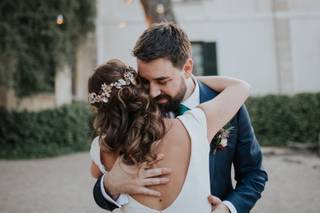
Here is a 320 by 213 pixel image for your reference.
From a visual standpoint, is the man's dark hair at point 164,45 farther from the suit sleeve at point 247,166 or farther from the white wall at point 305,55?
A: the white wall at point 305,55

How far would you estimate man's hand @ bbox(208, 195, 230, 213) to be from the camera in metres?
1.58

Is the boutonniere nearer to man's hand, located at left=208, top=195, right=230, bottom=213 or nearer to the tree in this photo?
man's hand, located at left=208, top=195, right=230, bottom=213

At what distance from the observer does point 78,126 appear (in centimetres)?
1064

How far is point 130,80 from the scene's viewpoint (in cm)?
171

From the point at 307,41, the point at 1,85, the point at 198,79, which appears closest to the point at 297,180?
the point at 198,79

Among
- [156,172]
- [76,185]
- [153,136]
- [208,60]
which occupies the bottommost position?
[76,185]

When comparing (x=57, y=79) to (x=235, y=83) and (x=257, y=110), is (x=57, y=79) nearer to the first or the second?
(x=257, y=110)

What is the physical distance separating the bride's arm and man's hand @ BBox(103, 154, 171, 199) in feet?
0.98

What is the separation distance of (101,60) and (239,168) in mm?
10688

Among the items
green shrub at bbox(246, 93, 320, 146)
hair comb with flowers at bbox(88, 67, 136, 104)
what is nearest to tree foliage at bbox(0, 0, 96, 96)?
green shrub at bbox(246, 93, 320, 146)

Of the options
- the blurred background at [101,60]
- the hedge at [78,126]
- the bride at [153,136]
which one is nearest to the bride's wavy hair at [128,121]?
the bride at [153,136]

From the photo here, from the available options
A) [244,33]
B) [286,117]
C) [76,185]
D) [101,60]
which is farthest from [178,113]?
[244,33]

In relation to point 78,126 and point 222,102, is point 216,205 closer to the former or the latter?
point 222,102

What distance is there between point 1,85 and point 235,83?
9.17m
